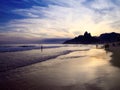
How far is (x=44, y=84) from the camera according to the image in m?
9.80

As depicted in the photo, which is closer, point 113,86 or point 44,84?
point 113,86

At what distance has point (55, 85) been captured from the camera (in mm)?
9359

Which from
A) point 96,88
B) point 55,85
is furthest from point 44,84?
point 96,88

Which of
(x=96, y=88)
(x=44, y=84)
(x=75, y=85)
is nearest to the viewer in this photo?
(x=96, y=88)

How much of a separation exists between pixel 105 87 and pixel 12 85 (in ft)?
18.1

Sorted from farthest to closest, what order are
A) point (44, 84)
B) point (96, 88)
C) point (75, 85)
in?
point (44, 84), point (75, 85), point (96, 88)

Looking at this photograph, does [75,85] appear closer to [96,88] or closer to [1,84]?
[96,88]

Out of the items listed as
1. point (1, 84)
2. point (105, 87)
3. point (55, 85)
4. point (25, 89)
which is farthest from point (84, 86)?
point (1, 84)

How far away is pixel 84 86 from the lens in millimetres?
8898

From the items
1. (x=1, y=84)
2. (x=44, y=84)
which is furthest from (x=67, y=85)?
(x=1, y=84)

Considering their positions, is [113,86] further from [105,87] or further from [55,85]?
[55,85]

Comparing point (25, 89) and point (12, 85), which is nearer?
point (25, 89)

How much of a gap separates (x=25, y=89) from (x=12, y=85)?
4.69ft

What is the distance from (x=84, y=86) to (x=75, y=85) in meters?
0.53
